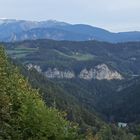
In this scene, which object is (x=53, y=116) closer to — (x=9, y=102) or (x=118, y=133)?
(x=9, y=102)

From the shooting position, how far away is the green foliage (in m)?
30.3

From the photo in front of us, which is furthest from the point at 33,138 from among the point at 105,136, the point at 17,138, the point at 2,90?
the point at 105,136

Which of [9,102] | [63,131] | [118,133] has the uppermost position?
[9,102]

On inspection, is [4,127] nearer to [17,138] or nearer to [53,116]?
[17,138]

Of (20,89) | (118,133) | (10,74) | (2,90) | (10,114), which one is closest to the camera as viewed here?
(2,90)

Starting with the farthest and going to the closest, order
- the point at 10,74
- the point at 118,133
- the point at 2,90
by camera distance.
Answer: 1. the point at 118,133
2. the point at 10,74
3. the point at 2,90

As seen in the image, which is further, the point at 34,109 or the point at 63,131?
the point at 63,131

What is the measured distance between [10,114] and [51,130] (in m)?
2.86

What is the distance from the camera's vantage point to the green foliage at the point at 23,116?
99.3 feet

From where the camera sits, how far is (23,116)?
31859 mm

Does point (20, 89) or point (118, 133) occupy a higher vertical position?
point (20, 89)

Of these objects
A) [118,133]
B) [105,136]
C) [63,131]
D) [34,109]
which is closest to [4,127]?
[34,109]

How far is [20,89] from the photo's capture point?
34406 millimetres

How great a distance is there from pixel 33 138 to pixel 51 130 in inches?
73.3
